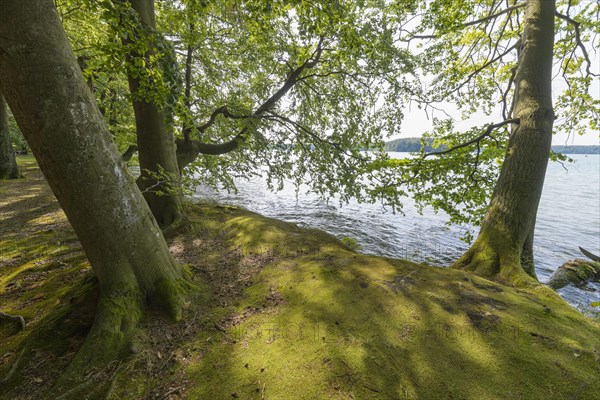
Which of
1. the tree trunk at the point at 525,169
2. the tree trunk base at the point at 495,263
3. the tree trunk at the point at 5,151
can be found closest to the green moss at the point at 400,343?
the tree trunk base at the point at 495,263

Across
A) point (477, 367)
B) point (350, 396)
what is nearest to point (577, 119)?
point (477, 367)

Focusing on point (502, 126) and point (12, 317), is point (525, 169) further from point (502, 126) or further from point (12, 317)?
point (12, 317)

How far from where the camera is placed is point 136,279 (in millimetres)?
3180

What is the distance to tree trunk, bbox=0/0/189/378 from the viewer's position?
2.31 metres

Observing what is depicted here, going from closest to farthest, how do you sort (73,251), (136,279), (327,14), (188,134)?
(136,279) → (327,14) → (73,251) → (188,134)

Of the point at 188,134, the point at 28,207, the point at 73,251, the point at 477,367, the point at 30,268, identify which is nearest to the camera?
the point at 477,367

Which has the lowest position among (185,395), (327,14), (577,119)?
(185,395)

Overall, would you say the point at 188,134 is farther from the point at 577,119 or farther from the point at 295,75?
the point at 577,119

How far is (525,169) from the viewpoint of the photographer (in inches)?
193

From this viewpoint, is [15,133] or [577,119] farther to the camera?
[15,133]

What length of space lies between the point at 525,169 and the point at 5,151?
2139 cm

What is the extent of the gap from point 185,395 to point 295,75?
7.46m

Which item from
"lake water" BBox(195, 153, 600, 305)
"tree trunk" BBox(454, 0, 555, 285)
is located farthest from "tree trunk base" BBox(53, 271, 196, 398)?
"lake water" BBox(195, 153, 600, 305)

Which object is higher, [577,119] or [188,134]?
[577,119]
